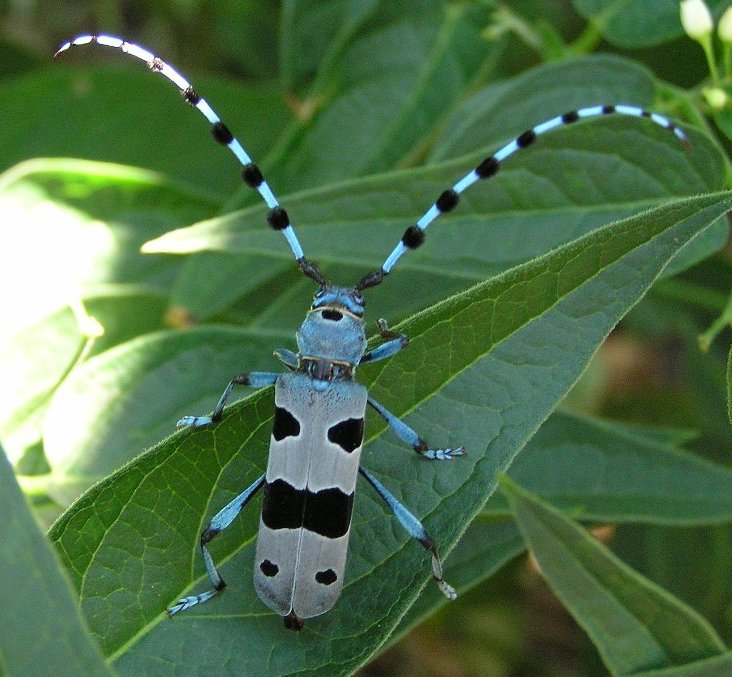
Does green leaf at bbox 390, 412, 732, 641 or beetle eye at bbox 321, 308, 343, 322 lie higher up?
beetle eye at bbox 321, 308, 343, 322

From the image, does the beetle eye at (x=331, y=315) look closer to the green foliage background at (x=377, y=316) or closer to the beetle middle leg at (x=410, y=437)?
the green foliage background at (x=377, y=316)

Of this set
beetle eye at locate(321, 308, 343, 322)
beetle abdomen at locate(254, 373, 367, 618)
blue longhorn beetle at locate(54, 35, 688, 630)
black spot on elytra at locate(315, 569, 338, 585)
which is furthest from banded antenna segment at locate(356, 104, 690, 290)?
black spot on elytra at locate(315, 569, 338, 585)

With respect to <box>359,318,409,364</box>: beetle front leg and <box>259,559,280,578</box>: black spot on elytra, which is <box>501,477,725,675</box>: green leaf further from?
<box>259,559,280,578</box>: black spot on elytra

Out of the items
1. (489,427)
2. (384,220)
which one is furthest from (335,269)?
(489,427)

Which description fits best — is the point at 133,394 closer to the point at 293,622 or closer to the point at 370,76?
the point at 293,622

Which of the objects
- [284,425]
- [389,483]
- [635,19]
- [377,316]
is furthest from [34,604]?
[635,19]

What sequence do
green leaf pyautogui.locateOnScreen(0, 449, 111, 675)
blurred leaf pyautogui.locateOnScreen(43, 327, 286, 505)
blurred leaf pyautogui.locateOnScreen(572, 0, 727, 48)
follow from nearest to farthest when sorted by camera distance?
green leaf pyautogui.locateOnScreen(0, 449, 111, 675)
blurred leaf pyautogui.locateOnScreen(43, 327, 286, 505)
blurred leaf pyautogui.locateOnScreen(572, 0, 727, 48)
